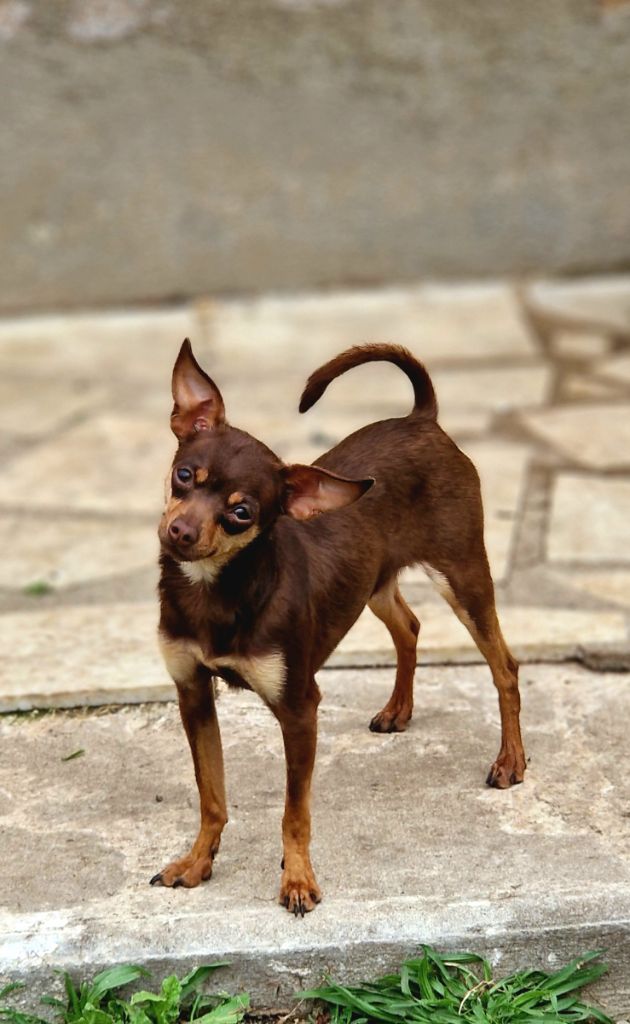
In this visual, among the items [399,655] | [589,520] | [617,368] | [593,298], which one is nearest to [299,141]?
[593,298]

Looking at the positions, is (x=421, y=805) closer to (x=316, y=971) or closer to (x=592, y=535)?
(x=316, y=971)

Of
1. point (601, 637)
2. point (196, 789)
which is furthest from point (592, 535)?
point (196, 789)

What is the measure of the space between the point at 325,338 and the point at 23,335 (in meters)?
1.50

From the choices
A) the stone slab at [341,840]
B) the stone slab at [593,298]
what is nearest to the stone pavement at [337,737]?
the stone slab at [341,840]

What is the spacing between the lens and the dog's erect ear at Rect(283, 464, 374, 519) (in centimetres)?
246

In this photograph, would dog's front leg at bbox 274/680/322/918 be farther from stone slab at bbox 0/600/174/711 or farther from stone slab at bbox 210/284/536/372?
stone slab at bbox 210/284/536/372

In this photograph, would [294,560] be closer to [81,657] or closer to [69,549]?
[81,657]

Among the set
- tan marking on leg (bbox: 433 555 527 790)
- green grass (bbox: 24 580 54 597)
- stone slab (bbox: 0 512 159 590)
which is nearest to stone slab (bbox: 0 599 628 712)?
green grass (bbox: 24 580 54 597)

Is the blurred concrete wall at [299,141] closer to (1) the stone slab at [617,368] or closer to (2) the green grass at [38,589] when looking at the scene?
(1) the stone slab at [617,368]

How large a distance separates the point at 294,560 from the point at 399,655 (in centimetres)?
66

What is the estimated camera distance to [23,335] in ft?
22.7

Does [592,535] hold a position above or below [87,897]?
below

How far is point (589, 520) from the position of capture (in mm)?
4520

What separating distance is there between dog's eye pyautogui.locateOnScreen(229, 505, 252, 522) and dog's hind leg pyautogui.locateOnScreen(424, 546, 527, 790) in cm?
66
